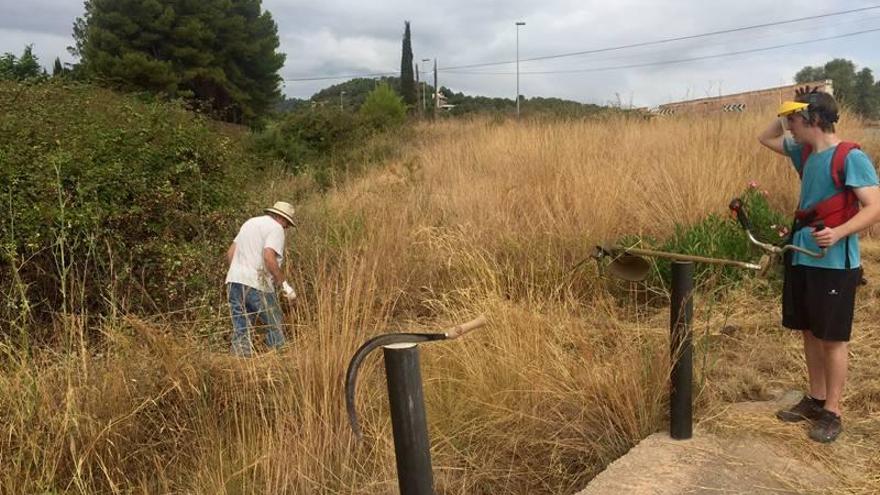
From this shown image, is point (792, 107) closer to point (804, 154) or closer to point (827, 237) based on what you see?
point (804, 154)

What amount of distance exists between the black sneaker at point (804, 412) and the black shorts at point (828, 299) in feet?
1.25

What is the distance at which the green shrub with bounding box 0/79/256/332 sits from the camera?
5238 mm

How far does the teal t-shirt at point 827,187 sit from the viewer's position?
2.91 m

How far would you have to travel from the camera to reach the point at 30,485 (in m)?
2.79

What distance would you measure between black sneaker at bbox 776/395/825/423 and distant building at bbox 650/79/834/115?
8.34m

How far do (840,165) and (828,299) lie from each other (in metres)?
0.56

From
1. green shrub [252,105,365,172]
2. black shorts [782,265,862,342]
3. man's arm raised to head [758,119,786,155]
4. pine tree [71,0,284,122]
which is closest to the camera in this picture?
black shorts [782,265,862,342]

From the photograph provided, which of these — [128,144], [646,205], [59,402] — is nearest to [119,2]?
[128,144]

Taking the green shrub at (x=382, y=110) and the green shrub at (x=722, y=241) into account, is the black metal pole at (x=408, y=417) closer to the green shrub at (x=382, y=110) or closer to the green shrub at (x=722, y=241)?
the green shrub at (x=722, y=241)

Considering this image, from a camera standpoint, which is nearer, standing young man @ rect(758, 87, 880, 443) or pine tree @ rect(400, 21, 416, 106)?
standing young man @ rect(758, 87, 880, 443)

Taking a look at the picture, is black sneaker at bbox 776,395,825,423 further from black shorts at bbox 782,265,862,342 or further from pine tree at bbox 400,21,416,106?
pine tree at bbox 400,21,416,106

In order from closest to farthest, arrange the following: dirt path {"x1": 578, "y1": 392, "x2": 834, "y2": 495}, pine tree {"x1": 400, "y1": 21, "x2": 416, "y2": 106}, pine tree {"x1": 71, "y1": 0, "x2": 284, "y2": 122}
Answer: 1. dirt path {"x1": 578, "y1": 392, "x2": 834, "y2": 495}
2. pine tree {"x1": 71, "y1": 0, "x2": 284, "y2": 122}
3. pine tree {"x1": 400, "y1": 21, "x2": 416, "y2": 106}

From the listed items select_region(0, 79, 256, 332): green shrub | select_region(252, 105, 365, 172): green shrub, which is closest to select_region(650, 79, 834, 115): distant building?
select_region(0, 79, 256, 332): green shrub

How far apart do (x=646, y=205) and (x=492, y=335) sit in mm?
3993
